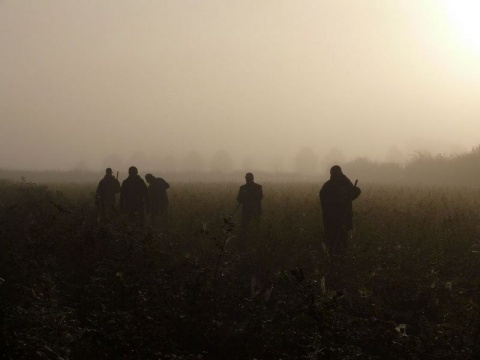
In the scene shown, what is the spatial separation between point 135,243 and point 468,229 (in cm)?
786

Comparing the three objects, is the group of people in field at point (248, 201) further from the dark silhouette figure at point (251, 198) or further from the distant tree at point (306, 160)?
the distant tree at point (306, 160)

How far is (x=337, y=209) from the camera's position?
10.1m

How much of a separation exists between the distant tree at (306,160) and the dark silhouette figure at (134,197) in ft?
431

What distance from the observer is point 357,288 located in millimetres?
7816

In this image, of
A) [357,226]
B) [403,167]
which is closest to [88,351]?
[357,226]

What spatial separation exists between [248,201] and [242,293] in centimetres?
507

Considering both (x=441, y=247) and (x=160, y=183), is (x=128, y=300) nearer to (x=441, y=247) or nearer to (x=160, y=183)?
(x=441, y=247)

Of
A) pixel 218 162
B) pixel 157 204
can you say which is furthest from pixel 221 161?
pixel 157 204

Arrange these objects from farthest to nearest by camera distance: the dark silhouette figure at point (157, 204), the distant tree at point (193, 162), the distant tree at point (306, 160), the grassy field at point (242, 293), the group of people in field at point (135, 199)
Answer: the distant tree at point (193, 162) → the distant tree at point (306, 160) → the dark silhouette figure at point (157, 204) → the group of people in field at point (135, 199) → the grassy field at point (242, 293)

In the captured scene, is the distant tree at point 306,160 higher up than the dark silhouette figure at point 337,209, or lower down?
higher up

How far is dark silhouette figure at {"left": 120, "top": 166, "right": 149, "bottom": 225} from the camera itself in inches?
510

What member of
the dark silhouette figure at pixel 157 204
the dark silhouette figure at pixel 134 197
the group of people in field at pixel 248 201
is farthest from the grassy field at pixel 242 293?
the dark silhouette figure at pixel 157 204

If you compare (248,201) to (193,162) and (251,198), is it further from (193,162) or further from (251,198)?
(193,162)

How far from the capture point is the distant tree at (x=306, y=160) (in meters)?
144
